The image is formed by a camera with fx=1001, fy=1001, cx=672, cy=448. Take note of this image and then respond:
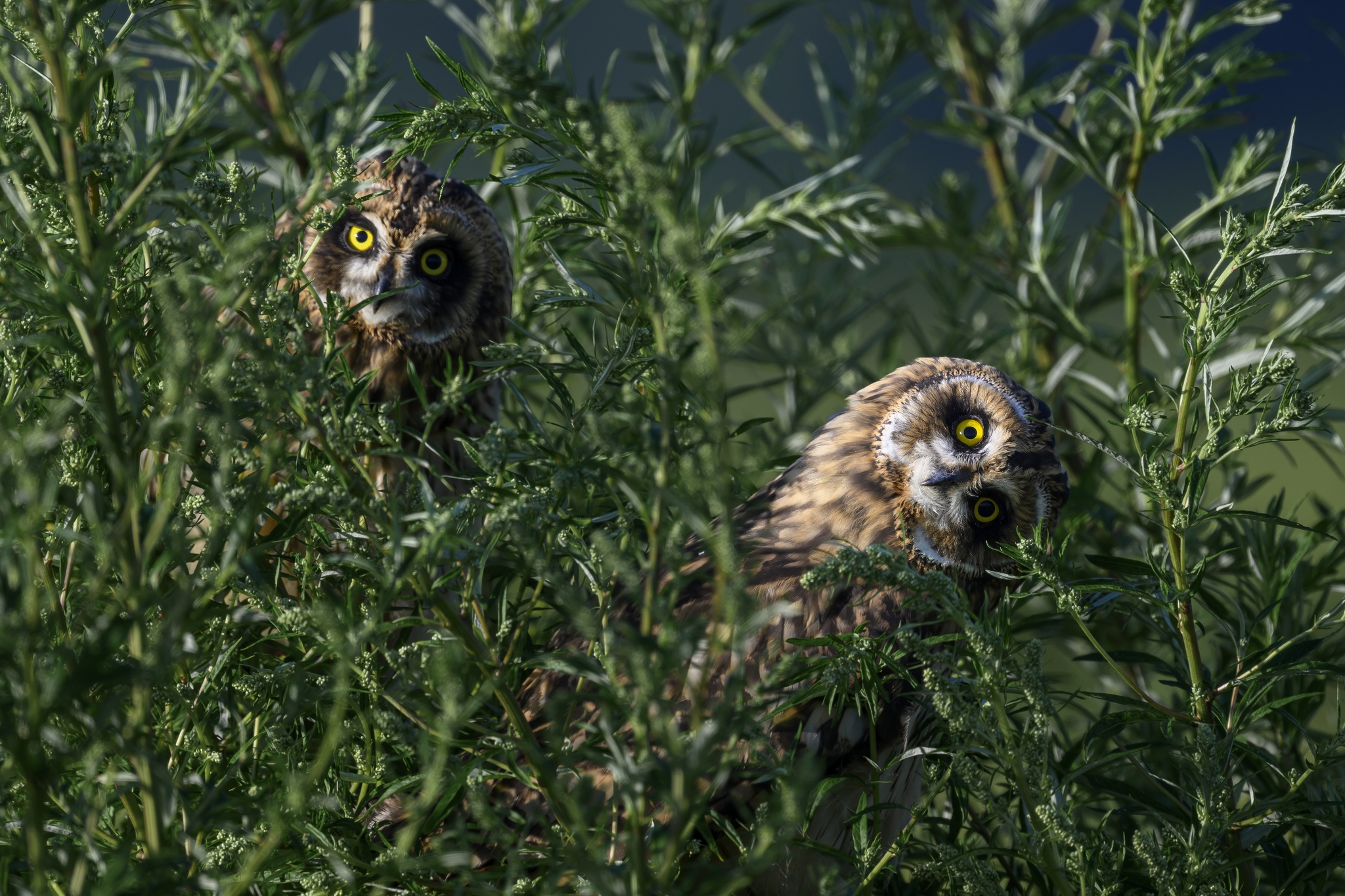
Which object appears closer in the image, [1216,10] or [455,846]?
[455,846]

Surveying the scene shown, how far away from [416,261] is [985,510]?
671 millimetres

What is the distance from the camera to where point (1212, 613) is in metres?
0.71

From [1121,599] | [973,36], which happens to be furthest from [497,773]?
[973,36]

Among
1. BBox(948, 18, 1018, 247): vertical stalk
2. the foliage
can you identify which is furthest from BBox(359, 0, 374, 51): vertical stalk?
BBox(948, 18, 1018, 247): vertical stalk

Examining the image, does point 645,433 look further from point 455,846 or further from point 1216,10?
point 1216,10

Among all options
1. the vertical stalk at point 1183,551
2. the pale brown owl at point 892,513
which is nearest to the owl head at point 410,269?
the pale brown owl at point 892,513

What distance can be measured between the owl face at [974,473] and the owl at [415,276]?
1.57ft

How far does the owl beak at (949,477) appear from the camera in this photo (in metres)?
0.91

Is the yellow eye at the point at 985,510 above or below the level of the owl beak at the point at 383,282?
below

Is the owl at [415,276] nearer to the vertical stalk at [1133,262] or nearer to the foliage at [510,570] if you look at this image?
the foliage at [510,570]

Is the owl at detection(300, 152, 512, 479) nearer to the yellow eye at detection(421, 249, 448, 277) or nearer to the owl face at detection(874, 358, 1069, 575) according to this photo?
the yellow eye at detection(421, 249, 448, 277)

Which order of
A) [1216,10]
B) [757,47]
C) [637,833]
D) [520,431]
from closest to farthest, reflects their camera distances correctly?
[637,833] < [520,431] < [1216,10] < [757,47]

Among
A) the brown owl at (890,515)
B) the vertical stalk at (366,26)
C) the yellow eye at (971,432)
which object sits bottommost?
the brown owl at (890,515)

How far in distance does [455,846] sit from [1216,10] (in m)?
0.99
